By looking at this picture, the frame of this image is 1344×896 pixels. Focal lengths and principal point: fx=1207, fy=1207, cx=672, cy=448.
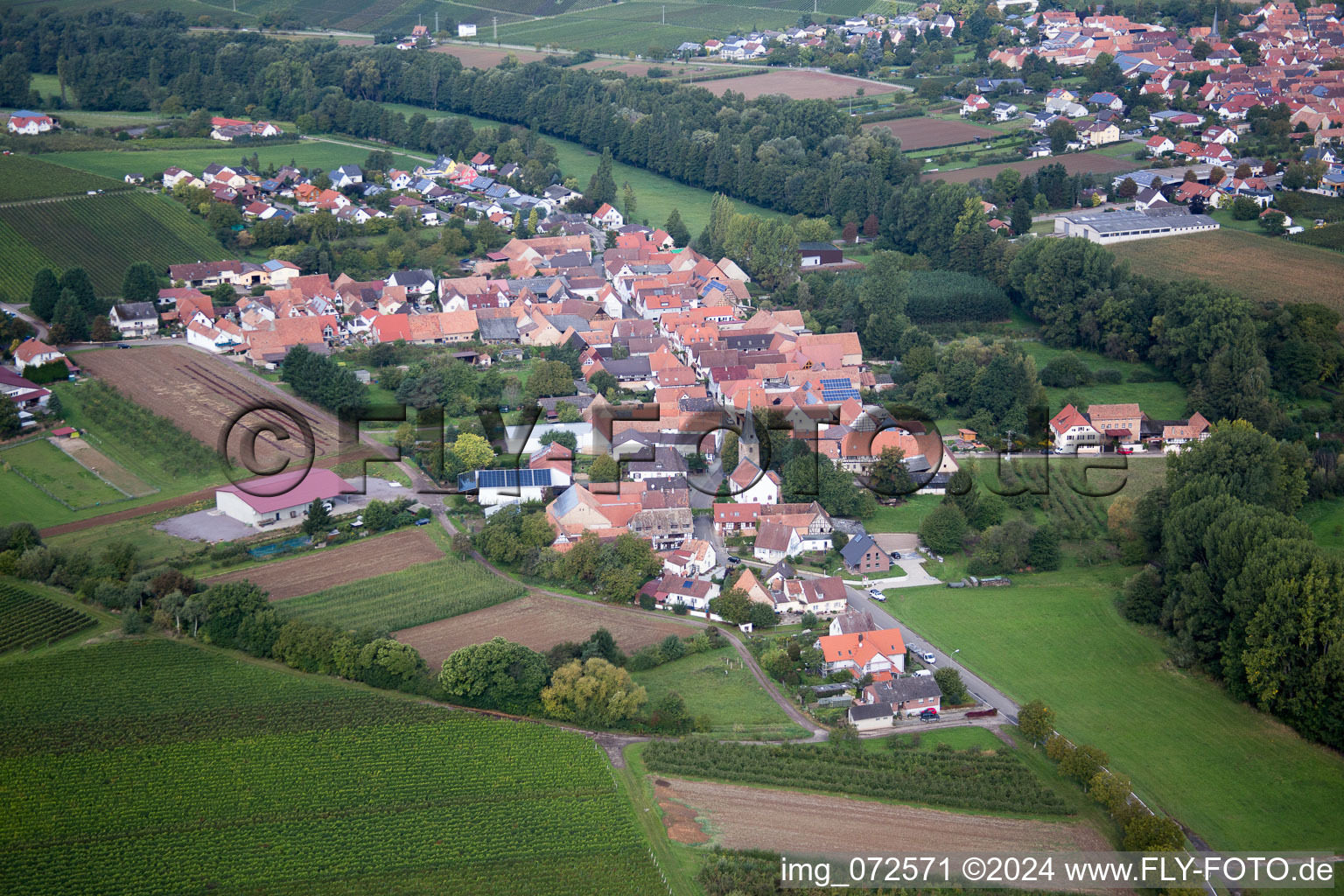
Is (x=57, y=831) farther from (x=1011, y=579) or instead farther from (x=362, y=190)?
(x=362, y=190)

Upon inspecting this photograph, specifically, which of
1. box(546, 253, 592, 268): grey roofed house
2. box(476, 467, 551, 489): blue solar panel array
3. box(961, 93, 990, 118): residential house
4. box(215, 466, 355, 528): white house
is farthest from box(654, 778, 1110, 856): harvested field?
box(961, 93, 990, 118): residential house

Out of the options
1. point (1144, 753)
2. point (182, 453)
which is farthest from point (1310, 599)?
point (182, 453)

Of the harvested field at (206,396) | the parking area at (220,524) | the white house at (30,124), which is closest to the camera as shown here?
the parking area at (220,524)

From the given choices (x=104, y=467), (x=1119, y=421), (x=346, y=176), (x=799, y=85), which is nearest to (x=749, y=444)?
(x=1119, y=421)

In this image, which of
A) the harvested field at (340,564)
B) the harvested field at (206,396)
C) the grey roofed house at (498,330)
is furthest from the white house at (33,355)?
the harvested field at (340,564)

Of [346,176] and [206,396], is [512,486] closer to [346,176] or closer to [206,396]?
[206,396]

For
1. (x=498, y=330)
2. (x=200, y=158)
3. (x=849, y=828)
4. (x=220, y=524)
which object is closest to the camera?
(x=849, y=828)

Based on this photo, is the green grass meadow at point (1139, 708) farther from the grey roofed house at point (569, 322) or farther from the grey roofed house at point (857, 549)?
the grey roofed house at point (569, 322)
